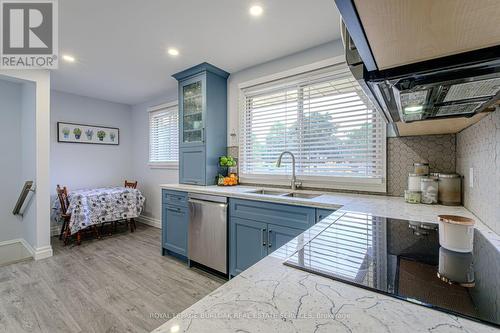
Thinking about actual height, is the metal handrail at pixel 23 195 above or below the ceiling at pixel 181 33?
below

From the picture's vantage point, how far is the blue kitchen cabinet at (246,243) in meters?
2.11

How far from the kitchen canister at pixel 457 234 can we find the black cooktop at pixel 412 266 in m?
0.02

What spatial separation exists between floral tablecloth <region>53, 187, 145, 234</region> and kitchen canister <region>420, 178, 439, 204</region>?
4034 mm

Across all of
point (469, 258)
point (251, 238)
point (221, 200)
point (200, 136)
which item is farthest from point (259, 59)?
point (469, 258)

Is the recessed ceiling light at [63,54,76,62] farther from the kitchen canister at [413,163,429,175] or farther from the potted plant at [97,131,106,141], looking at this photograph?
the kitchen canister at [413,163,429,175]

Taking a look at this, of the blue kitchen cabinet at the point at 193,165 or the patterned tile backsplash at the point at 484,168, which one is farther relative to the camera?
the blue kitchen cabinet at the point at 193,165

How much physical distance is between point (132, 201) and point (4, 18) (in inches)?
107

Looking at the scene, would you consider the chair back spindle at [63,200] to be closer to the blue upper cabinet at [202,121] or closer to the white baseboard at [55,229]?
the white baseboard at [55,229]

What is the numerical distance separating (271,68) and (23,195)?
378 cm

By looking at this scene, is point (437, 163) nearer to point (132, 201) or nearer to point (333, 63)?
point (333, 63)

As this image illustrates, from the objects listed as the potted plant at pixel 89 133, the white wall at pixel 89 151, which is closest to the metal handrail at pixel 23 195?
the white wall at pixel 89 151

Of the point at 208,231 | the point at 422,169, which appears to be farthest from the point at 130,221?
the point at 422,169

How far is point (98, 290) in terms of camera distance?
7.04 ft
